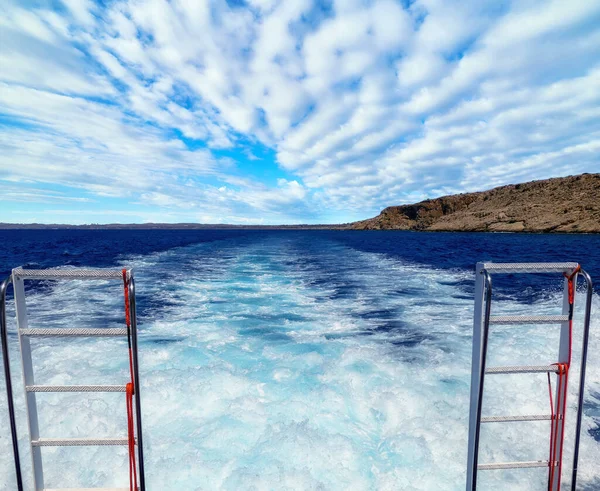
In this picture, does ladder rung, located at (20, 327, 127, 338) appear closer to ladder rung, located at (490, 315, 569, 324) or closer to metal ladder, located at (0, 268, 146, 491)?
metal ladder, located at (0, 268, 146, 491)

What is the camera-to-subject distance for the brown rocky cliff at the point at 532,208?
76.7 metres

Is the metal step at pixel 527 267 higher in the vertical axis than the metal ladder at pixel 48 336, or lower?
higher

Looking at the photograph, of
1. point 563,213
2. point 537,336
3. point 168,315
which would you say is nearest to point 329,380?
point 537,336

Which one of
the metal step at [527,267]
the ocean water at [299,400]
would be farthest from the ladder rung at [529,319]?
the ocean water at [299,400]

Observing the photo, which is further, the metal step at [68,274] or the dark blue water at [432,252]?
the dark blue water at [432,252]

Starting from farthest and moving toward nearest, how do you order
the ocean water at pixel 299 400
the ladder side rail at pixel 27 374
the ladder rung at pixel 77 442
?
the ocean water at pixel 299 400 < the ladder rung at pixel 77 442 < the ladder side rail at pixel 27 374

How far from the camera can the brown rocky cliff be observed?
76.7 m

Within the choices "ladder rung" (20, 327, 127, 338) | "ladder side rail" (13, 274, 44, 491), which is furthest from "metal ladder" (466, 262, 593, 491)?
"ladder side rail" (13, 274, 44, 491)

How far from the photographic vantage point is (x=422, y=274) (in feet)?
63.4

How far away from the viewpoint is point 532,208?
93.2m

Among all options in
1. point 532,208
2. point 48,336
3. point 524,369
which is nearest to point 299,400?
point 524,369

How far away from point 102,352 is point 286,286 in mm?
8987

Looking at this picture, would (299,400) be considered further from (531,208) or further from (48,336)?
(531,208)

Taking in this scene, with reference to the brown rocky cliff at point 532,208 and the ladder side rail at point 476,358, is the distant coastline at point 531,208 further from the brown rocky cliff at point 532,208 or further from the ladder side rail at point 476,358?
the ladder side rail at point 476,358
